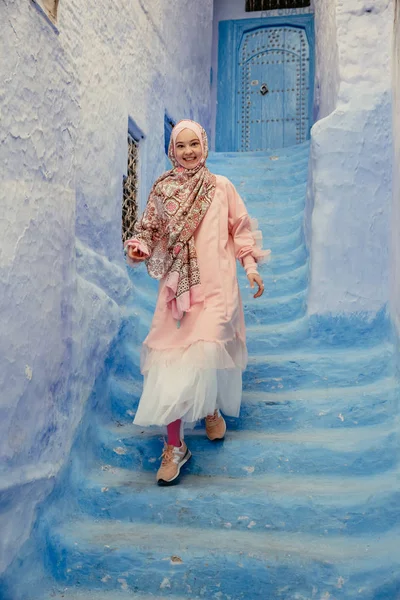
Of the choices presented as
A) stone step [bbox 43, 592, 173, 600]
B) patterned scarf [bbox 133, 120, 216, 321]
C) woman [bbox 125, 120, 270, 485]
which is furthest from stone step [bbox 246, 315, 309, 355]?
stone step [bbox 43, 592, 173, 600]

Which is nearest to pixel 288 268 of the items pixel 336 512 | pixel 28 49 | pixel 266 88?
pixel 336 512

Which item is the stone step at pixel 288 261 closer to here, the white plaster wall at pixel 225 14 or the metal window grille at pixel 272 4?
Answer: the white plaster wall at pixel 225 14

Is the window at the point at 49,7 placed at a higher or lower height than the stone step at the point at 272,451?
higher

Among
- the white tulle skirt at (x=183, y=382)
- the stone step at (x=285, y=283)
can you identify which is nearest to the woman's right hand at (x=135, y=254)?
the white tulle skirt at (x=183, y=382)

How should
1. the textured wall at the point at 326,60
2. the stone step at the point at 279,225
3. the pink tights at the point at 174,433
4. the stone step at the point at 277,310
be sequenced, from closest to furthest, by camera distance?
the pink tights at the point at 174,433, the stone step at the point at 277,310, the textured wall at the point at 326,60, the stone step at the point at 279,225

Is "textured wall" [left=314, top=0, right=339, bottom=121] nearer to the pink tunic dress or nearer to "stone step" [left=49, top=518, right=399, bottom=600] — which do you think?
the pink tunic dress

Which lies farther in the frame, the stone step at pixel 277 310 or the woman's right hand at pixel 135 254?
the stone step at pixel 277 310

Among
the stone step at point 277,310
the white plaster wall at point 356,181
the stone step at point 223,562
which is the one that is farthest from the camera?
the stone step at point 277,310

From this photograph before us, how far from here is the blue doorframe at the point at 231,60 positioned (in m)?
7.61

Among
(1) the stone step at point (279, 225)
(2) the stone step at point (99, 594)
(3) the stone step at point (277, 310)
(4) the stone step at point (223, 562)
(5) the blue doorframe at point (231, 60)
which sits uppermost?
(5) the blue doorframe at point (231, 60)

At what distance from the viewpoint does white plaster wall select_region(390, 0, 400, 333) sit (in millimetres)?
3352

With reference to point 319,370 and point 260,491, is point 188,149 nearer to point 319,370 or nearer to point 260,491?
point 319,370

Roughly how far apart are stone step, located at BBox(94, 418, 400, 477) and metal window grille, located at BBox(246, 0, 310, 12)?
603 cm

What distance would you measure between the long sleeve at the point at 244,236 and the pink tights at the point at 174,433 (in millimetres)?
751
